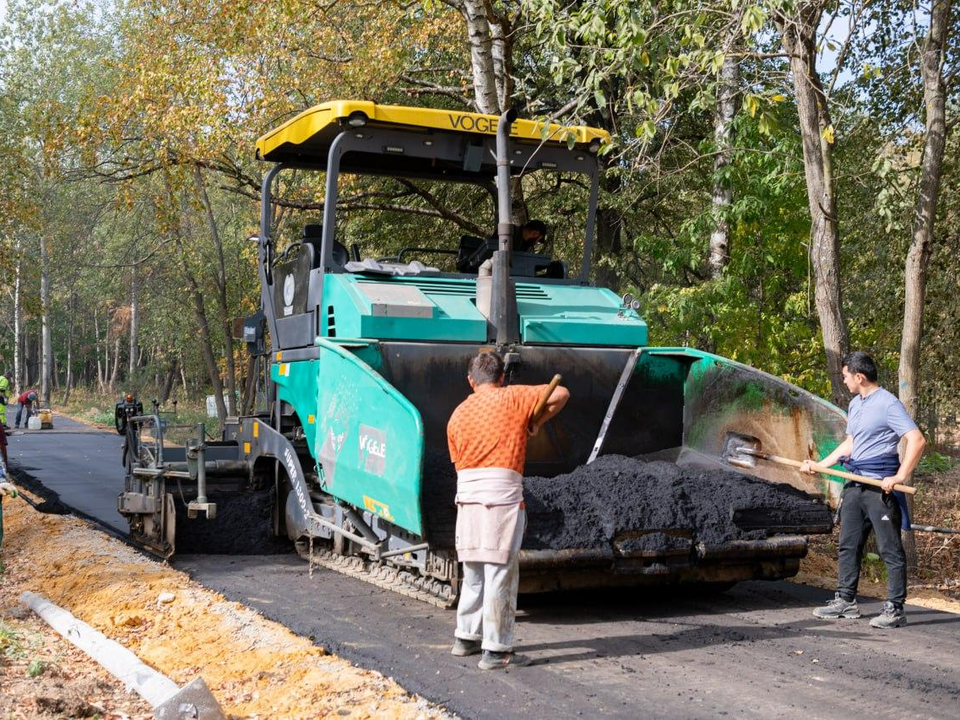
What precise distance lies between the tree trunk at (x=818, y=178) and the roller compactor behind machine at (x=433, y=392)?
1513 mm

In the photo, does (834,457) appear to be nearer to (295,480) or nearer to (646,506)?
(646,506)

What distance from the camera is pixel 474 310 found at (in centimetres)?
719

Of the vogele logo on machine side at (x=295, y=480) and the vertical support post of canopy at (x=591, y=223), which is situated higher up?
the vertical support post of canopy at (x=591, y=223)

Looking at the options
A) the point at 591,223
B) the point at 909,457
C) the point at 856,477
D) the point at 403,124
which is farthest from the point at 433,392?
the point at 909,457

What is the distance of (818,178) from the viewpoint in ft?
27.0

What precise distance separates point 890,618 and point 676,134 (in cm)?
1003

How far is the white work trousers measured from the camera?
508 centimetres

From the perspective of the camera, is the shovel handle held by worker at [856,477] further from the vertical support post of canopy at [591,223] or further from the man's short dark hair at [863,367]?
the vertical support post of canopy at [591,223]

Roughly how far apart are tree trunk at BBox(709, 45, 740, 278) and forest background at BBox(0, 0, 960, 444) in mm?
32

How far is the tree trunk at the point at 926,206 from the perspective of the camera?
8.45 meters

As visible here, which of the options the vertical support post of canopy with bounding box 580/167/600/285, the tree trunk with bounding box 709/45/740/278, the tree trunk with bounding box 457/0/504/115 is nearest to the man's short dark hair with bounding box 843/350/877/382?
the vertical support post of canopy with bounding box 580/167/600/285

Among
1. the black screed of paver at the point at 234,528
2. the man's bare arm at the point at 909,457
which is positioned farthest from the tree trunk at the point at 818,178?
the black screed of paver at the point at 234,528

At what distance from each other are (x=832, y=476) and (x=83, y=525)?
689cm

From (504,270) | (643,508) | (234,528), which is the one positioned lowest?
(234,528)
